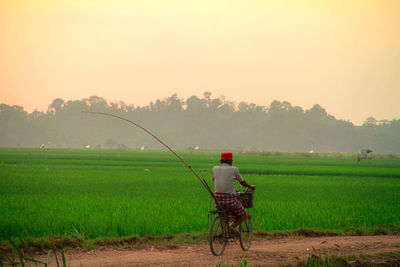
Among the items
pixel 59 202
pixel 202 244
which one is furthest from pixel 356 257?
pixel 59 202

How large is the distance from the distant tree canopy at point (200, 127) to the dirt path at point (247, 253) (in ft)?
492

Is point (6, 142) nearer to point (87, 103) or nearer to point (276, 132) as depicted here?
point (87, 103)

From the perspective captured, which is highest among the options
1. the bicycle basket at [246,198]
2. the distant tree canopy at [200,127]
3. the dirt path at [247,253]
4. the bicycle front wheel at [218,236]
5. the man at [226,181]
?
the distant tree canopy at [200,127]

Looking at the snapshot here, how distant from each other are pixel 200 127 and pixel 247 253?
16064cm

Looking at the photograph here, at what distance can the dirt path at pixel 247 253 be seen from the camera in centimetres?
779

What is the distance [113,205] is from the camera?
1439 cm

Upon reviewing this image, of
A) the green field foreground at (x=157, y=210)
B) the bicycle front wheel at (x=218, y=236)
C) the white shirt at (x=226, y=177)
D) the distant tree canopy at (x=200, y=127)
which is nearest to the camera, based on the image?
the white shirt at (x=226, y=177)

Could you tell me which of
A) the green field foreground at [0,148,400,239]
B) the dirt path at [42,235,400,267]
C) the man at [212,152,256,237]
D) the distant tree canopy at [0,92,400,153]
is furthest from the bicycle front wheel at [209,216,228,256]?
the distant tree canopy at [0,92,400,153]

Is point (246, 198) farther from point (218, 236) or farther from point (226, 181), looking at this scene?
point (218, 236)

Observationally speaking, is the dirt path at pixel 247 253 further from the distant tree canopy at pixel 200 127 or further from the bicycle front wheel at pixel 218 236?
the distant tree canopy at pixel 200 127

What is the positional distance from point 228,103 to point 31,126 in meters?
75.0

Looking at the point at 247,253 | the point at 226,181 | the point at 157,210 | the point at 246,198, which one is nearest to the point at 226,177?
the point at 226,181

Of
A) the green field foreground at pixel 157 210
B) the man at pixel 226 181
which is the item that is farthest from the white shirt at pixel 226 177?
the green field foreground at pixel 157 210

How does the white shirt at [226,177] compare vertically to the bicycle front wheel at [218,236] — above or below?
above
